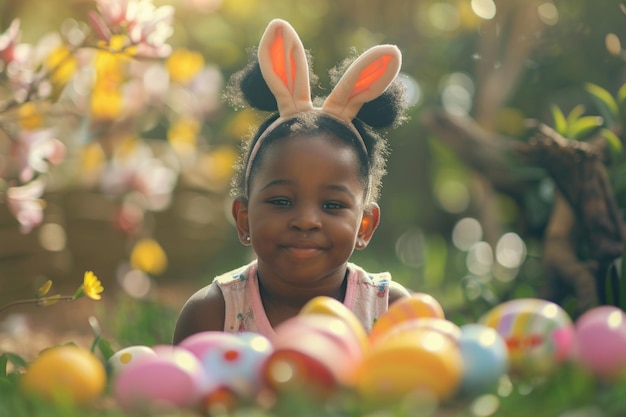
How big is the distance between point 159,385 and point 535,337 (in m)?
0.82

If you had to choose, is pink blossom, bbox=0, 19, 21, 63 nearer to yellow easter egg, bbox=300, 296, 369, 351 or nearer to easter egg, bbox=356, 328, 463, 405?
yellow easter egg, bbox=300, 296, 369, 351

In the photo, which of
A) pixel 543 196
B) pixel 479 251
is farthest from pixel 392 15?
pixel 543 196

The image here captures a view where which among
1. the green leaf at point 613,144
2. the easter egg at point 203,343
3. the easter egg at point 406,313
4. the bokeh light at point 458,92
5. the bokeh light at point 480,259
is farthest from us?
the bokeh light at point 458,92

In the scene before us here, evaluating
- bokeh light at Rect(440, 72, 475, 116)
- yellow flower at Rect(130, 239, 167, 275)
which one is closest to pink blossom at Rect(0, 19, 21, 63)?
yellow flower at Rect(130, 239, 167, 275)

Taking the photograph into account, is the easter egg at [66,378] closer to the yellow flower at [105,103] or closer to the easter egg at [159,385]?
the easter egg at [159,385]

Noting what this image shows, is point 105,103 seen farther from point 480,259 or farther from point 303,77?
point 480,259

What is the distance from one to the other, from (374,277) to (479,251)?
2842mm

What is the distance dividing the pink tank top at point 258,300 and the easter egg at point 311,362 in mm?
918

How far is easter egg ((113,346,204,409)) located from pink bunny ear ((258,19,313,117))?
46.6 inches

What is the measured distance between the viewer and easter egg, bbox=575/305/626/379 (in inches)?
79.9

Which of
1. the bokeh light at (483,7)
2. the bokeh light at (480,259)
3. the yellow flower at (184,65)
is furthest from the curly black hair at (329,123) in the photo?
the bokeh light at (483,7)

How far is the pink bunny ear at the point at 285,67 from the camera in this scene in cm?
282

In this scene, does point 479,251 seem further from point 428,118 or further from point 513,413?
point 513,413

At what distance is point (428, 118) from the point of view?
456 cm
